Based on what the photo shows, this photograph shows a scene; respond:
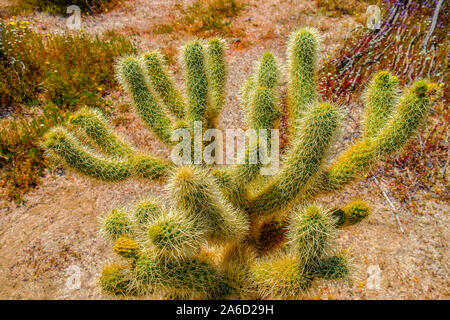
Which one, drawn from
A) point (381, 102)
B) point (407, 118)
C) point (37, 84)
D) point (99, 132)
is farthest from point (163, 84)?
point (37, 84)

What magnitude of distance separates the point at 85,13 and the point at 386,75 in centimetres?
903

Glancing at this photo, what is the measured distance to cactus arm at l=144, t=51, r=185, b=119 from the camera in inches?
110

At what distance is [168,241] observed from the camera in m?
1.61

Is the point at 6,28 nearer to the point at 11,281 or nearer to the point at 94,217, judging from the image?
the point at 94,217

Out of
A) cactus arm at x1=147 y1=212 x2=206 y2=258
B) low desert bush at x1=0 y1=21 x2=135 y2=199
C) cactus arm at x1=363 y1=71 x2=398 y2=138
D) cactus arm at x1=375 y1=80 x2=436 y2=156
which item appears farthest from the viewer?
low desert bush at x1=0 y1=21 x2=135 y2=199

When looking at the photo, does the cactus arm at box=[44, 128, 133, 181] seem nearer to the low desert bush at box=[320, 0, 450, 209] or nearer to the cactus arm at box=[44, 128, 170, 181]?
the cactus arm at box=[44, 128, 170, 181]

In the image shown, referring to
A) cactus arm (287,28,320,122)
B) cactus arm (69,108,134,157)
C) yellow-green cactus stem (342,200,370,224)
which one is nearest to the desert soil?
cactus arm (69,108,134,157)

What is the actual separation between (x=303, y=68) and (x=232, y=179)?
3.55 ft

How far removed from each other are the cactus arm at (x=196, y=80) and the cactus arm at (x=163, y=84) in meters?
0.28

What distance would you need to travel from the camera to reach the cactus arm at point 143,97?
8.21 feet

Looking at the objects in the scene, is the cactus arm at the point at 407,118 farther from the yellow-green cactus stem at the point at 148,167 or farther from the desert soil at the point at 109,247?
the yellow-green cactus stem at the point at 148,167

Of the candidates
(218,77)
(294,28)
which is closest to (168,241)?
(218,77)

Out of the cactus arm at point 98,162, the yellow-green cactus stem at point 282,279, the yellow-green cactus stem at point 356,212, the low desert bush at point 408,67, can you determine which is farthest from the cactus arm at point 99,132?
the low desert bush at point 408,67
